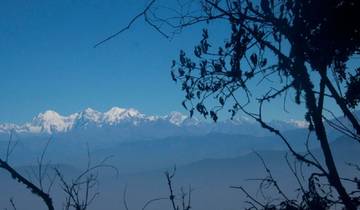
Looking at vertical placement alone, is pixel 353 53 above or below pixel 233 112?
above

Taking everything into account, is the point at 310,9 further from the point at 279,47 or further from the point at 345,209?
the point at 345,209

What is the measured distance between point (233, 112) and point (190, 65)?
0.89m

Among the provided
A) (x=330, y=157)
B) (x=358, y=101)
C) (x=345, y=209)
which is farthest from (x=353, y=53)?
(x=345, y=209)

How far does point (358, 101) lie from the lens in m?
5.91

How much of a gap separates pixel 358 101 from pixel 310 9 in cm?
155

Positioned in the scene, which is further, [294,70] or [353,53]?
[353,53]

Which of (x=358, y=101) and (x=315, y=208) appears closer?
(x=315, y=208)

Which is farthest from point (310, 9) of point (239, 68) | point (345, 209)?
point (345, 209)

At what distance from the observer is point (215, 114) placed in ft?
19.5

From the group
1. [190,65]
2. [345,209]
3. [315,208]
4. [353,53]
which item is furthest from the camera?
[190,65]

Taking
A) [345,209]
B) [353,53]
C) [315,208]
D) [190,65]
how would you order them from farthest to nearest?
[190,65] → [353,53] → [315,208] → [345,209]

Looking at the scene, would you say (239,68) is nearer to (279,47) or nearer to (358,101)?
(279,47)

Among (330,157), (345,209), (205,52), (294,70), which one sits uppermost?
(205,52)

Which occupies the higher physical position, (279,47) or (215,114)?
(279,47)
